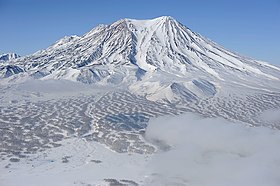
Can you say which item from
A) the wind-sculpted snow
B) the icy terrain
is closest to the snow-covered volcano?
the icy terrain


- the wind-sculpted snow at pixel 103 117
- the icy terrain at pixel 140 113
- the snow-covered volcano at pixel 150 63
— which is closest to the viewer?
the icy terrain at pixel 140 113

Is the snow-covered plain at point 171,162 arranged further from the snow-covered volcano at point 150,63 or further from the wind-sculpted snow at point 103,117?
the snow-covered volcano at point 150,63

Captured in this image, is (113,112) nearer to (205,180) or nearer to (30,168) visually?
(30,168)

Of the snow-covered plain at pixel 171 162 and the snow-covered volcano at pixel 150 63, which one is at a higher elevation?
the snow-covered volcano at pixel 150 63

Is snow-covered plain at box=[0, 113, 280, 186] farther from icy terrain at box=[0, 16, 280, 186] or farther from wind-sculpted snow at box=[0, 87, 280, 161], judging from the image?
wind-sculpted snow at box=[0, 87, 280, 161]

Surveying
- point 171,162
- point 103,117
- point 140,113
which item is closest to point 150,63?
point 140,113

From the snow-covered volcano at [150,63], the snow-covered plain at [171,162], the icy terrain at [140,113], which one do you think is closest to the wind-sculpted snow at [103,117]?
the icy terrain at [140,113]

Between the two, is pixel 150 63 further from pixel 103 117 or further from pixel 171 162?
pixel 171 162
